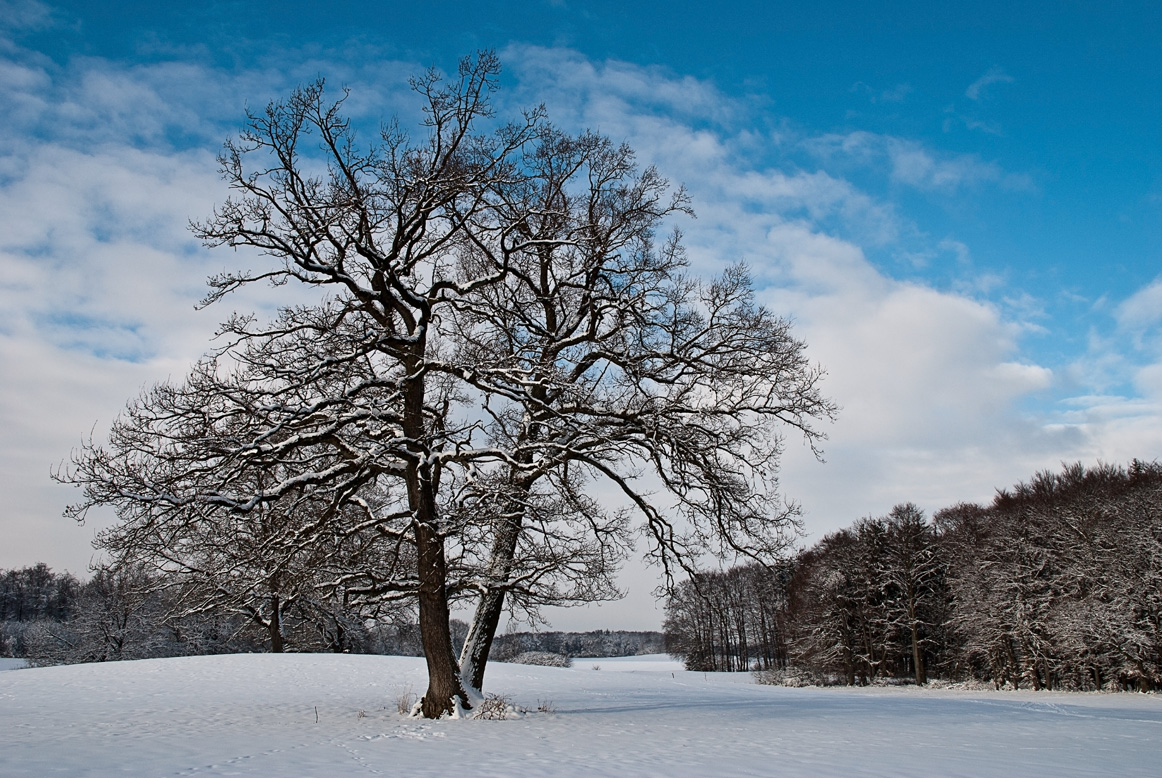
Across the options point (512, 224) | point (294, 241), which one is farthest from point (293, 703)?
point (512, 224)

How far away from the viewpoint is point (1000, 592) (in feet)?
115

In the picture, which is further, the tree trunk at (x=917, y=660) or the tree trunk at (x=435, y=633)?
the tree trunk at (x=917, y=660)

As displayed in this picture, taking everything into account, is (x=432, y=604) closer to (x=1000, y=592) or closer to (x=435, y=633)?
(x=435, y=633)

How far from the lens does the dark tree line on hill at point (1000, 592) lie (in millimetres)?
29406

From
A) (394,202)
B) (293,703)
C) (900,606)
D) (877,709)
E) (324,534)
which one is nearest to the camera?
(324,534)

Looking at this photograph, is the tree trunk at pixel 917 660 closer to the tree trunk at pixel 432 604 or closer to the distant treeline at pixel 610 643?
the tree trunk at pixel 432 604

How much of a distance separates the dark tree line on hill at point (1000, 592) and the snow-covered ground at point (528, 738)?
9.77 metres

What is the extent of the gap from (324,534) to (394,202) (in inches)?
216

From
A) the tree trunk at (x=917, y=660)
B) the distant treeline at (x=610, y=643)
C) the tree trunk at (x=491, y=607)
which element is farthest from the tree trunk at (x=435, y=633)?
the distant treeline at (x=610, y=643)

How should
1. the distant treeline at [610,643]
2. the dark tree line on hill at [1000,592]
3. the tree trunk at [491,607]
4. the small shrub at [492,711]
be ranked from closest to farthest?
the small shrub at [492,711] < the tree trunk at [491,607] < the dark tree line on hill at [1000,592] < the distant treeline at [610,643]

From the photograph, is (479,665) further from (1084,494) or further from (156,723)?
(1084,494)

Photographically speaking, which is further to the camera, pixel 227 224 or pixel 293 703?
pixel 293 703

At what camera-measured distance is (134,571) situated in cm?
1093

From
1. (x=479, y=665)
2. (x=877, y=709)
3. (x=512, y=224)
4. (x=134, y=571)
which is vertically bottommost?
(x=877, y=709)
